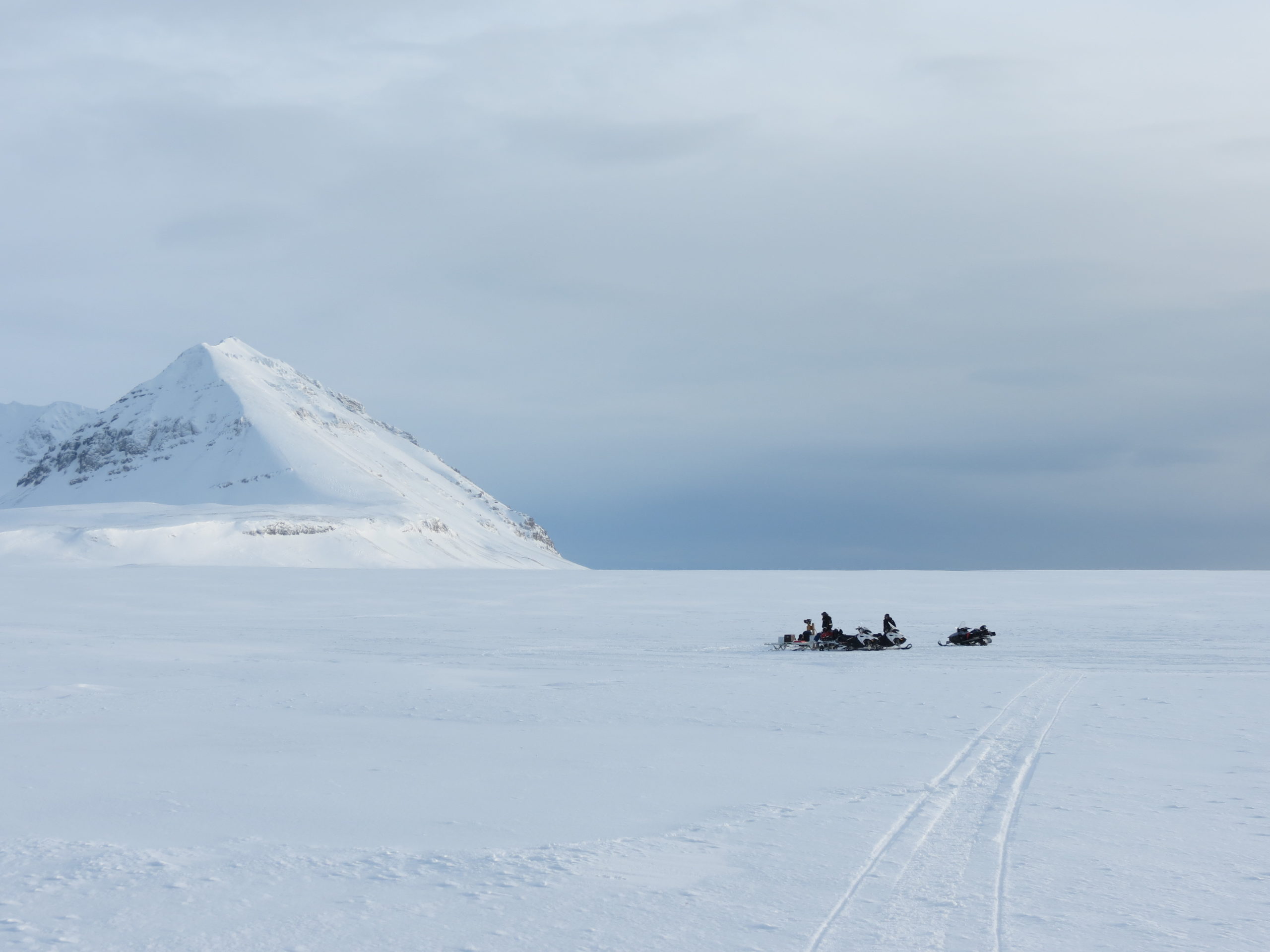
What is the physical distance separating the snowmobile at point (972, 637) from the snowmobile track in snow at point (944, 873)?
1598 centimetres

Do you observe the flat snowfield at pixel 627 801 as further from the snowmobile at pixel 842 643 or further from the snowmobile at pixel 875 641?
the snowmobile at pixel 875 641

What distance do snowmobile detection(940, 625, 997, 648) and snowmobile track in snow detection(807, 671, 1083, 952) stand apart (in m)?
16.0

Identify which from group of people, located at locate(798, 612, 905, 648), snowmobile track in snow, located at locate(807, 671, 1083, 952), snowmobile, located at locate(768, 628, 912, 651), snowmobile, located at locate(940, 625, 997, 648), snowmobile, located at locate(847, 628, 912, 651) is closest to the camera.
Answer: snowmobile track in snow, located at locate(807, 671, 1083, 952)

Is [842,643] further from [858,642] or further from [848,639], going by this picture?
[858,642]

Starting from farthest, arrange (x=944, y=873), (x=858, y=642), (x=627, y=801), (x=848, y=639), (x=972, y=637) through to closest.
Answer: (x=972, y=637) < (x=858, y=642) < (x=848, y=639) < (x=627, y=801) < (x=944, y=873)

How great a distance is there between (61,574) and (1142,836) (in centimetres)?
6357

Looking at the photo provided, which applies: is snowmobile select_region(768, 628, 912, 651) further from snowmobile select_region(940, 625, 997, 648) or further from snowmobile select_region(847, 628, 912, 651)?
snowmobile select_region(940, 625, 997, 648)

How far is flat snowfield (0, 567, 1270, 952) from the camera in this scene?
23.2ft

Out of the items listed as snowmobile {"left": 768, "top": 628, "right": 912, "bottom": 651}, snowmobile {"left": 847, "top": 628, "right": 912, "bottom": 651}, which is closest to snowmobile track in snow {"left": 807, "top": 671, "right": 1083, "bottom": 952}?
snowmobile {"left": 768, "top": 628, "right": 912, "bottom": 651}

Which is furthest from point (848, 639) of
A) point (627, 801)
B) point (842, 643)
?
point (627, 801)

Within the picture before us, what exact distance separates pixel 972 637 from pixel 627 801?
20019 millimetres

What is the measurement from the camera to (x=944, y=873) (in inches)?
313

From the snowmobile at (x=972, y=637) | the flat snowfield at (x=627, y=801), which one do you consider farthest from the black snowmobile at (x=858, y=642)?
the flat snowfield at (x=627, y=801)

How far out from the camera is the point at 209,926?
22.8 feet
